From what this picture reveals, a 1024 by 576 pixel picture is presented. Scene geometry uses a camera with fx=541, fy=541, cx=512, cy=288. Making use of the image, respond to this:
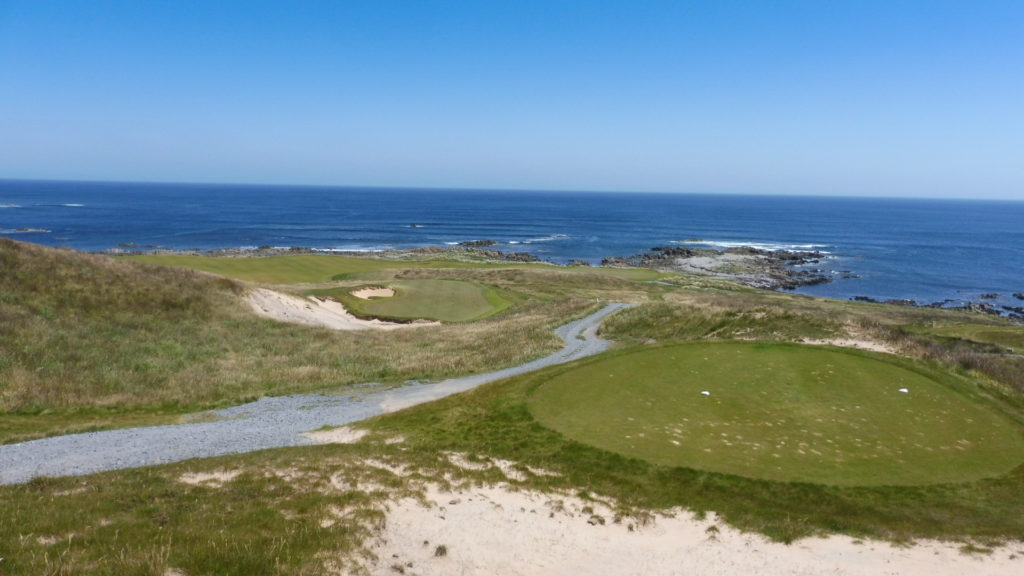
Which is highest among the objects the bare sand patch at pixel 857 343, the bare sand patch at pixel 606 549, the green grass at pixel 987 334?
the bare sand patch at pixel 857 343

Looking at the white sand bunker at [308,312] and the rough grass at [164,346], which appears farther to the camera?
the white sand bunker at [308,312]

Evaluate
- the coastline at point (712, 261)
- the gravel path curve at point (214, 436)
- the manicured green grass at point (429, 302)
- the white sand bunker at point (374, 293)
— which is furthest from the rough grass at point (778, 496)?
the coastline at point (712, 261)

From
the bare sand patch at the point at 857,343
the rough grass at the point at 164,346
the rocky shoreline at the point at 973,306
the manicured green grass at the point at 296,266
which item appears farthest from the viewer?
the manicured green grass at the point at 296,266

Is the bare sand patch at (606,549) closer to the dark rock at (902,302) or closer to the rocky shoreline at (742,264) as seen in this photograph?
the dark rock at (902,302)

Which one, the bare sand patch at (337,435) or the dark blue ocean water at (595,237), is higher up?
the dark blue ocean water at (595,237)

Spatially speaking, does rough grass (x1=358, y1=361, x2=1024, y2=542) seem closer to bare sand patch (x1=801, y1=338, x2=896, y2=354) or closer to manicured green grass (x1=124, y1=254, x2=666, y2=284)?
bare sand patch (x1=801, y1=338, x2=896, y2=354)

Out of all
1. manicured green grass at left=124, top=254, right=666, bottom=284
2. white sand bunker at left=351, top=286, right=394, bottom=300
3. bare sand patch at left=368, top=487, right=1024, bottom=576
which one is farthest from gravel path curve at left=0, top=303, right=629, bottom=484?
manicured green grass at left=124, top=254, right=666, bottom=284
